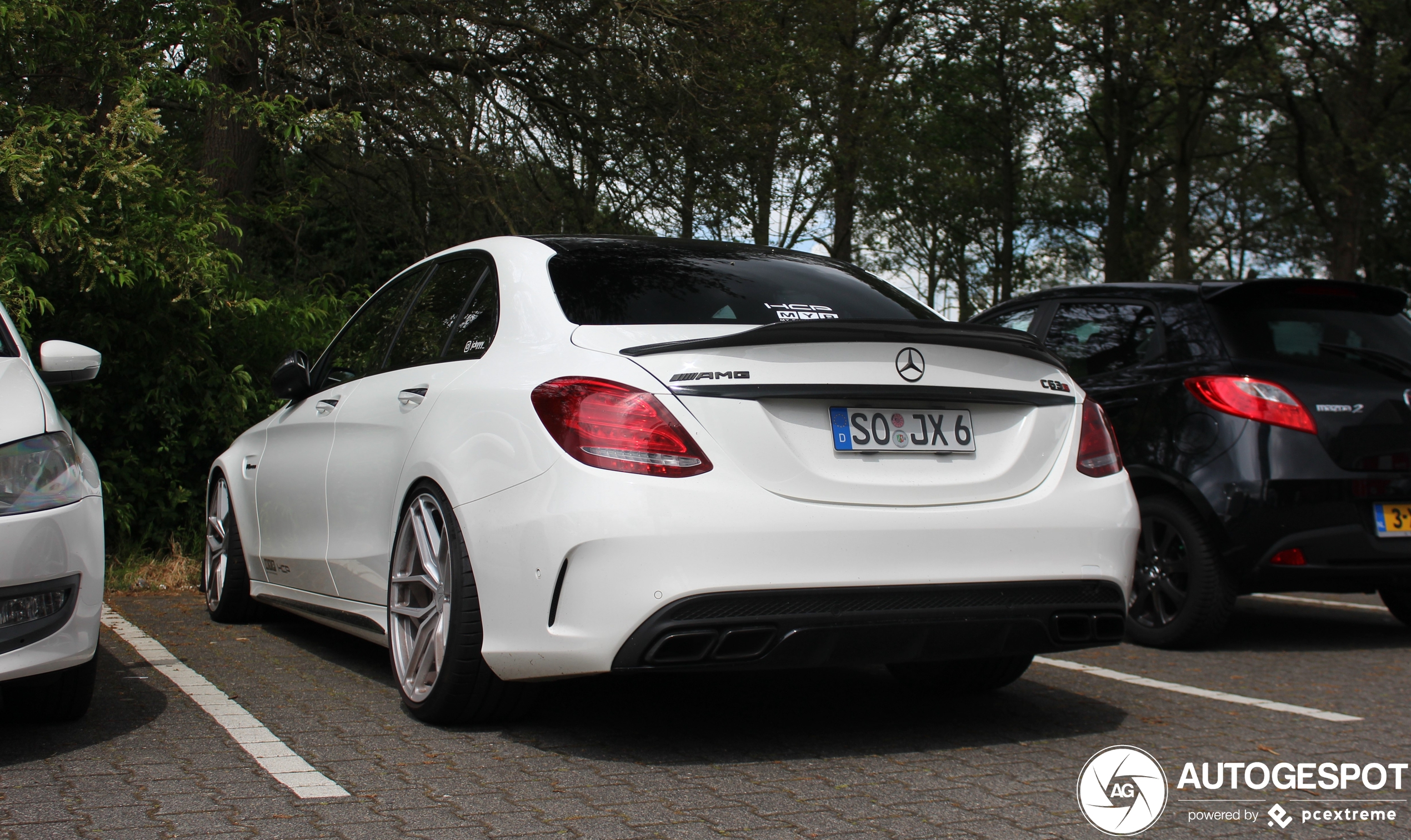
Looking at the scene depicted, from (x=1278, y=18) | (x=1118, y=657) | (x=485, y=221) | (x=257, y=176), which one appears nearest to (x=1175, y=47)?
(x=1278, y=18)

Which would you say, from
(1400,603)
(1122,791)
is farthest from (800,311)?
(1400,603)

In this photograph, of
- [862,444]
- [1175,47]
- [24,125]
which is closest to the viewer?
[862,444]

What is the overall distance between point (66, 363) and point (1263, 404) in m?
4.79

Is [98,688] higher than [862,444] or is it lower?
lower

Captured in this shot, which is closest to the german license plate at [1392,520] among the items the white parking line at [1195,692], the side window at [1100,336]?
the side window at [1100,336]

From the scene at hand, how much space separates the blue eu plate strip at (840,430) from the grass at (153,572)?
5.08 m

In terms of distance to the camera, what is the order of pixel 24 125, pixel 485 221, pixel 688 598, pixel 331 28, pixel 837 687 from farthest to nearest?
pixel 485 221, pixel 331 28, pixel 24 125, pixel 837 687, pixel 688 598

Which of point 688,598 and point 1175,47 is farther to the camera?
point 1175,47

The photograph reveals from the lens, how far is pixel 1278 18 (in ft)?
80.1

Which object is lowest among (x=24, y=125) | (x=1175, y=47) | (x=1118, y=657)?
(x=1118, y=657)

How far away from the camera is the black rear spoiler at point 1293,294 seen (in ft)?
20.6

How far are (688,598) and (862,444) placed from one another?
2.15 ft

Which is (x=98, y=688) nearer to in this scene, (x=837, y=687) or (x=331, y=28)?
(x=837, y=687)

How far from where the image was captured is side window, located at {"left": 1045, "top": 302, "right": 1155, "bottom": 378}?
667 cm
